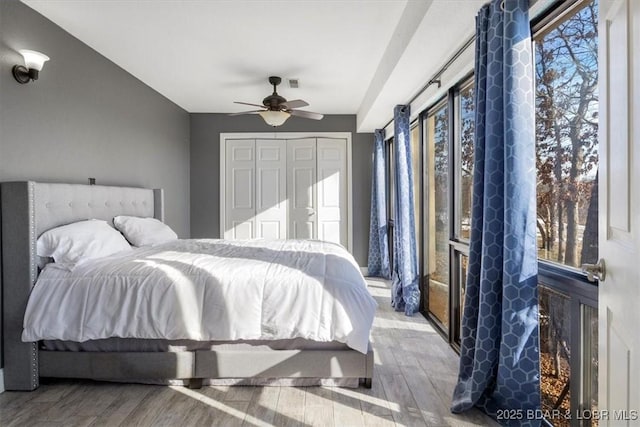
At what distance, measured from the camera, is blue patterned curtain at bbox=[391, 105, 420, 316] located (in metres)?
3.93

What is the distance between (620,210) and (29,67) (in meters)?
3.37

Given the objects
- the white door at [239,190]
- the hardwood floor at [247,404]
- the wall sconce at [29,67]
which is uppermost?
the wall sconce at [29,67]

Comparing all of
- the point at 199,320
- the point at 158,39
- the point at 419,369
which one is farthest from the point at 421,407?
the point at 158,39

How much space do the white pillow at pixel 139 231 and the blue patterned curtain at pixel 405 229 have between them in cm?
246

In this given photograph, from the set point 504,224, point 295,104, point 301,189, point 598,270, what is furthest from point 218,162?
point 598,270

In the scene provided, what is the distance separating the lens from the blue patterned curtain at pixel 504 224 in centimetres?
177

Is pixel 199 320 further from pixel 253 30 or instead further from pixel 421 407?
pixel 253 30

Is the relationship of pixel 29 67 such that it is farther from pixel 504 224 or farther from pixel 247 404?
pixel 504 224

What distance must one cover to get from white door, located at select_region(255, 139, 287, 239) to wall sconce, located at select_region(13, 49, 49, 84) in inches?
141

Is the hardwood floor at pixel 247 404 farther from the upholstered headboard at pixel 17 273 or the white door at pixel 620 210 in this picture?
the white door at pixel 620 210

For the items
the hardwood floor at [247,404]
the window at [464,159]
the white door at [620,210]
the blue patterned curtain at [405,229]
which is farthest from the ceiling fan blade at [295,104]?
the white door at [620,210]

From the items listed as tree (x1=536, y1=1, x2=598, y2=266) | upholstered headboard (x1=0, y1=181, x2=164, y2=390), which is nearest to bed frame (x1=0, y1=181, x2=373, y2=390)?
upholstered headboard (x1=0, y1=181, x2=164, y2=390)

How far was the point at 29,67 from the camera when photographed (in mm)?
2570

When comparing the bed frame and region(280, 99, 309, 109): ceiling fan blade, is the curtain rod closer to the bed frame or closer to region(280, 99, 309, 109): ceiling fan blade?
region(280, 99, 309, 109): ceiling fan blade
